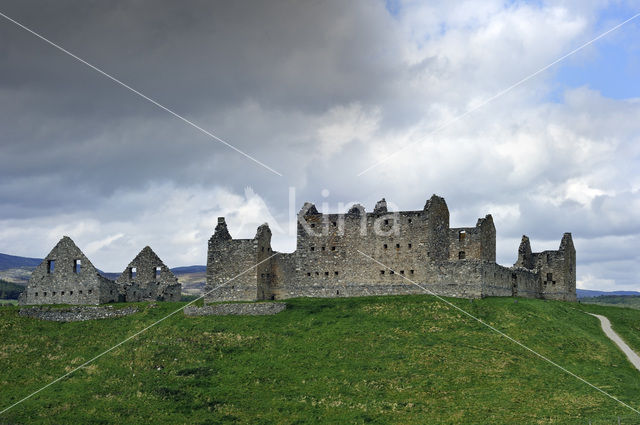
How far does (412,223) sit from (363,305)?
11.3m

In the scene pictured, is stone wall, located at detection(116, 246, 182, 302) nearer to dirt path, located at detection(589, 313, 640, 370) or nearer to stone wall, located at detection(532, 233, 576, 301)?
stone wall, located at detection(532, 233, 576, 301)

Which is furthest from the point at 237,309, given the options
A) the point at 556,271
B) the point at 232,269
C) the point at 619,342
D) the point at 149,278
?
the point at 556,271

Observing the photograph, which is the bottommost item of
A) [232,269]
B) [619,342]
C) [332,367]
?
[332,367]

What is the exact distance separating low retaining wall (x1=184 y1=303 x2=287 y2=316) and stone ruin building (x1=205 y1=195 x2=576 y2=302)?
14.3 feet

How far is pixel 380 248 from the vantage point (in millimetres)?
71000

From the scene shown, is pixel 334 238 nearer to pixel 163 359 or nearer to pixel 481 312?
pixel 481 312

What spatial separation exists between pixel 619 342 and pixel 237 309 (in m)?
35.1

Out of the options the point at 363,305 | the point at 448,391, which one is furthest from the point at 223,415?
the point at 363,305

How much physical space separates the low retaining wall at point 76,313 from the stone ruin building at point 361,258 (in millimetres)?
8993

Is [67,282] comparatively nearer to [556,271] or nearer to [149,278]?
[149,278]

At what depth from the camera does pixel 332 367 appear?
51031 mm

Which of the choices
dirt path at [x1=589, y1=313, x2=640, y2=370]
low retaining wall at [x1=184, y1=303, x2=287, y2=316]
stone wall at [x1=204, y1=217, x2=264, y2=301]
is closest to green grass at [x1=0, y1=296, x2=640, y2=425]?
dirt path at [x1=589, y1=313, x2=640, y2=370]

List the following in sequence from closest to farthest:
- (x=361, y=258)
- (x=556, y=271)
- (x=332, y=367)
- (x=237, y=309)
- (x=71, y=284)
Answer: (x=332, y=367) < (x=237, y=309) < (x=361, y=258) < (x=71, y=284) < (x=556, y=271)

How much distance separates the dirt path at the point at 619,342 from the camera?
53684 millimetres
